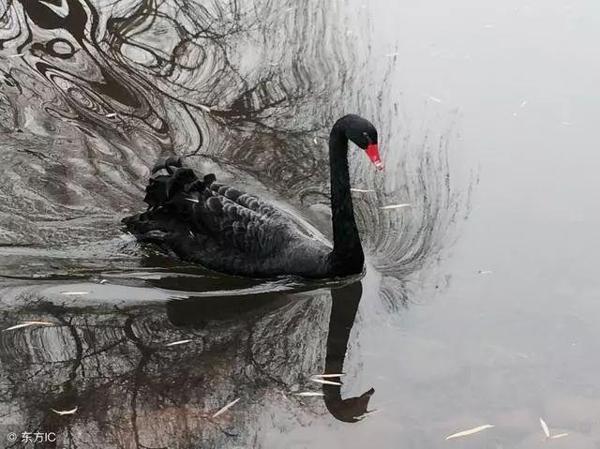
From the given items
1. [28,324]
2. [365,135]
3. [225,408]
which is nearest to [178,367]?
[225,408]

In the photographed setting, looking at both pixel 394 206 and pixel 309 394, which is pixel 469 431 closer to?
pixel 309 394

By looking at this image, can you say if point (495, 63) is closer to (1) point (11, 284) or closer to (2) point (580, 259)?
(2) point (580, 259)

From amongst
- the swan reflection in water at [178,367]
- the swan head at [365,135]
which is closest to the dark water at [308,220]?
the swan reflection in water at [178,367]

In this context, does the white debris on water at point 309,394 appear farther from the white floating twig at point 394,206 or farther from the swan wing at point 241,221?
the white floating twig at point 394,206

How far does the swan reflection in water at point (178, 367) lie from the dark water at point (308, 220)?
0.01 m

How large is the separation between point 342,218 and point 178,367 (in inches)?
45.8

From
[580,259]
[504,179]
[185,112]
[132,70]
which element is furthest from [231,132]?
[580,259]

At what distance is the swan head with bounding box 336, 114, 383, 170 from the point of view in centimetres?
416

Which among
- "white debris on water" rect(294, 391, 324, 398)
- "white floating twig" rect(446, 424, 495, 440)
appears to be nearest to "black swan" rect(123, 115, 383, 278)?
"white debris on water" rect(294, 391, 324, 398)

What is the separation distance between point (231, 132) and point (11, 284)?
6.89 ft

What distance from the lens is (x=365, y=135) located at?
13.7ft

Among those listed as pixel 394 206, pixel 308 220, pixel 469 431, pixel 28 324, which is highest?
pixel 394 206

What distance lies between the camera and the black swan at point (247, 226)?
14.4ft

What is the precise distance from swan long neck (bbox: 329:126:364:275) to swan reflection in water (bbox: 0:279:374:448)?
0.17m
